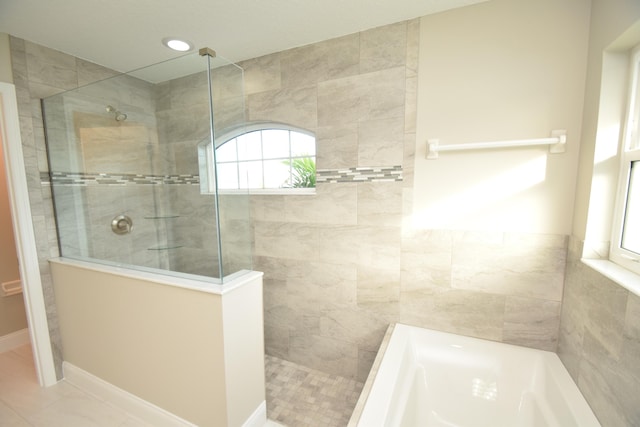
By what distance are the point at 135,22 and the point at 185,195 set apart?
1164mm

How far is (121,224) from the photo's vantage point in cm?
212

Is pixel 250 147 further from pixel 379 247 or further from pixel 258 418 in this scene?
pixel 258 418

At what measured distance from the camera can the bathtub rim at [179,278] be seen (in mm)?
1328

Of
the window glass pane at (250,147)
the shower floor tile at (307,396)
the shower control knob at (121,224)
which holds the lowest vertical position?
the shower floor tile at (307,396)

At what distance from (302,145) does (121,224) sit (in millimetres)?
1664

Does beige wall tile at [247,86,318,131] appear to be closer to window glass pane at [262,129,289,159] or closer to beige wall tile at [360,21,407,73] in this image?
window glass pane at [262,129,289,159]

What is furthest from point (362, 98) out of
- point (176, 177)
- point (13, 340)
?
point (13, 340)

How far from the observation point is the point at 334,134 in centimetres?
184

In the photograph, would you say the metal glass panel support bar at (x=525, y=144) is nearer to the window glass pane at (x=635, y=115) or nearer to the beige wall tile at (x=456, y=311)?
the window glass pane at (x=635, y=115)

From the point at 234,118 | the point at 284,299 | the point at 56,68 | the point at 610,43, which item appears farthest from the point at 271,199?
the point at 610,43

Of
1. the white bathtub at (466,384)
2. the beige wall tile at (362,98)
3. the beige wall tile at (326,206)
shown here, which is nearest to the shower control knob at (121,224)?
the beige wall tile at (326,206)

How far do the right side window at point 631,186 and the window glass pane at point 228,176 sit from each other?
6.56 feet

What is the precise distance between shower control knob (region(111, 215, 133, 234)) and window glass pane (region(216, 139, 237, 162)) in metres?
1.16

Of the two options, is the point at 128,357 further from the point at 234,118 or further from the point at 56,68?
the point at 56,68
